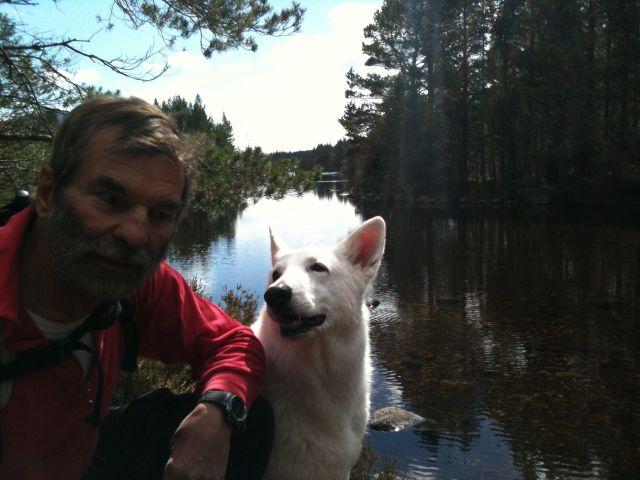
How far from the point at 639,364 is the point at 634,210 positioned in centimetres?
2848

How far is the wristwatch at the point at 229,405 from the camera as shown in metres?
2.29

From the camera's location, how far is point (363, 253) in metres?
3.77

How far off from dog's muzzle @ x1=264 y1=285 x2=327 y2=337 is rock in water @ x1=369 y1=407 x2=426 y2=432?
542 cm

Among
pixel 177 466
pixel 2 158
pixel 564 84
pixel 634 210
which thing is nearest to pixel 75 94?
pixel 2 158

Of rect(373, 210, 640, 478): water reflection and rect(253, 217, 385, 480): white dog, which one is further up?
rect(253, 217, 385, 480): white dog

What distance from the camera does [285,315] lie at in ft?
10.1

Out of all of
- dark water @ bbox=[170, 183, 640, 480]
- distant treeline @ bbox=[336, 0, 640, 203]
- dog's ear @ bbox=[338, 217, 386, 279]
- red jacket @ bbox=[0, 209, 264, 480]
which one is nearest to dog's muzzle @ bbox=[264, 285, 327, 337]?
red jacket @ bbox=[0, 209, 264, 480]

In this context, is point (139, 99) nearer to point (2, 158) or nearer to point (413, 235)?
point (2, 158)

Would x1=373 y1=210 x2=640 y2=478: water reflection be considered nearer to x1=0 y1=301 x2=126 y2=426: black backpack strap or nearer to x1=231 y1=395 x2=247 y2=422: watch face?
x1=231 y1=395 x2=247 y2=422: watch face

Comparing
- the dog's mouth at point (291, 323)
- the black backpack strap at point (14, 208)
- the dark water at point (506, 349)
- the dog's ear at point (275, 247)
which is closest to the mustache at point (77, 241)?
the black backpack strap at point (14, 208)

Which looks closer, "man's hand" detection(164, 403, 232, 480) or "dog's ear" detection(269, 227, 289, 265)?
"man's hand" detection(164, 403, 232, 480)

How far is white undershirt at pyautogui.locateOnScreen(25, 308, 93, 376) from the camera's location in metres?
2.10

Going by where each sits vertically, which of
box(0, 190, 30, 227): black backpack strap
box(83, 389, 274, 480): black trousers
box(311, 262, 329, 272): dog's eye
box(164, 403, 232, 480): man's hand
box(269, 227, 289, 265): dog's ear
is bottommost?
box(83, 389, 274, 480): black trousers

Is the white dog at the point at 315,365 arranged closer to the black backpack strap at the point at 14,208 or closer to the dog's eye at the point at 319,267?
the dog's eye at the point at 319,267
